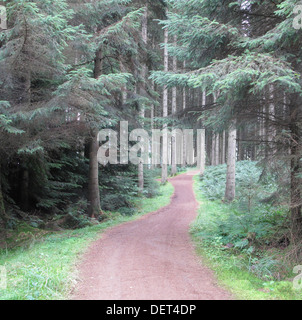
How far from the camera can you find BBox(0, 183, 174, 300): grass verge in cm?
425

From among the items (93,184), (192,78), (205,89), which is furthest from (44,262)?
(93,184)

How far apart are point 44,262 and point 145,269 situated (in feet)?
7.34

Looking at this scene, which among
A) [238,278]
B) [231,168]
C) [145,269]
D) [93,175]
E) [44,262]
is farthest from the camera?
[231,168]

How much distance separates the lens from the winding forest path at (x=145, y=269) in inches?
173

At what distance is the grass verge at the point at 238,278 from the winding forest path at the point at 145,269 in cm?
23

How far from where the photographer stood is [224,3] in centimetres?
725

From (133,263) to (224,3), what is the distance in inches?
288

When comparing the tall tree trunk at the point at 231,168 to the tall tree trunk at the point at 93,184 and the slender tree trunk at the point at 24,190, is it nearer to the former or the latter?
the tall tree trunk at the point at 93,184

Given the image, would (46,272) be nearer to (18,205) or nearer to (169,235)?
(169,235)

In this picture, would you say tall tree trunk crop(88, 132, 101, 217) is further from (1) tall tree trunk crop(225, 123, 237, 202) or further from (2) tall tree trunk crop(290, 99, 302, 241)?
(2) tall tree trunk crop(290, 99, 302, 241)

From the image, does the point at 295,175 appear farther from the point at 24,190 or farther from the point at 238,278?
the point at 24,190

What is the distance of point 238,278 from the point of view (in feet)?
16.9

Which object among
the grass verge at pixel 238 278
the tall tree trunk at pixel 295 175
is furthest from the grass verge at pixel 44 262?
the tall tree trunk at pixel 295 175
